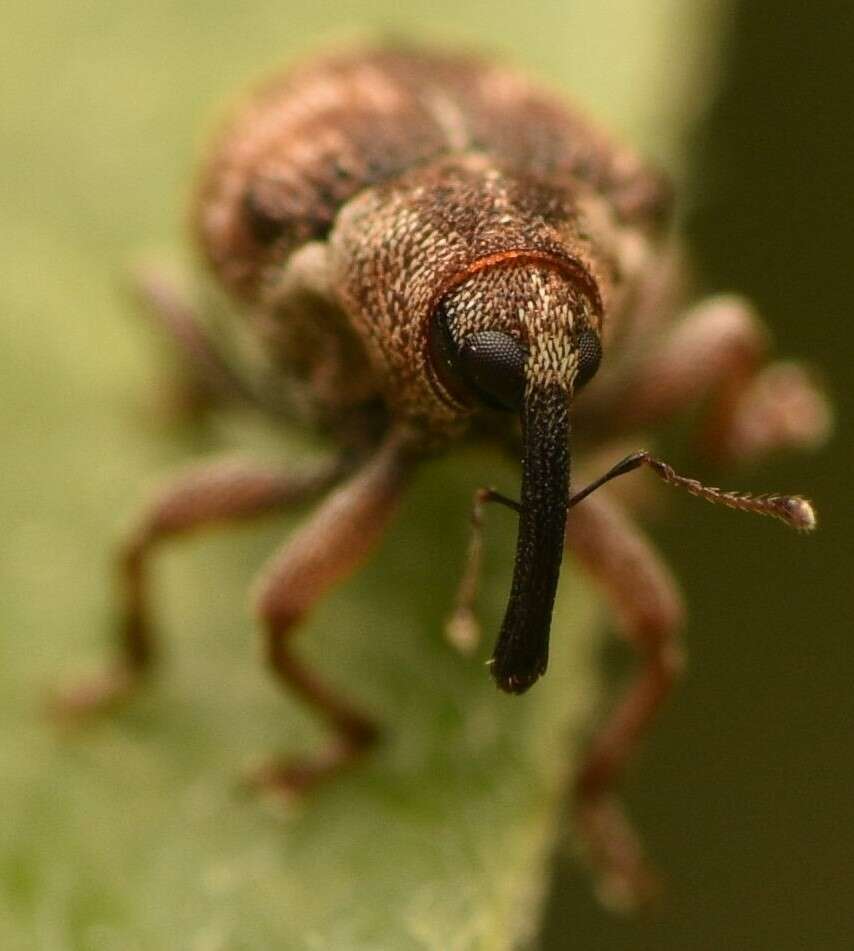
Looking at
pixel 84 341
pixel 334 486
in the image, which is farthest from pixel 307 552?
pixel 84 341

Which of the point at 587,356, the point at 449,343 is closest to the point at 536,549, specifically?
the point at 587,356

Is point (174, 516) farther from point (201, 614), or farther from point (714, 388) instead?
point (714, 388)

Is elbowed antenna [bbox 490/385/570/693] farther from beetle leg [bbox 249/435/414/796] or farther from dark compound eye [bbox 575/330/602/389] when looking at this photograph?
beetle leg [bbox 249/435/414/796]

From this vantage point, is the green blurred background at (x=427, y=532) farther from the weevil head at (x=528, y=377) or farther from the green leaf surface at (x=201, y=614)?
the weevil head at (x=528, y=377)

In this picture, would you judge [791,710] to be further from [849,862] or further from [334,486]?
[334,486]

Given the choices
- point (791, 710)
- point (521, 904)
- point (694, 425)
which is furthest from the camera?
point (791, 710)

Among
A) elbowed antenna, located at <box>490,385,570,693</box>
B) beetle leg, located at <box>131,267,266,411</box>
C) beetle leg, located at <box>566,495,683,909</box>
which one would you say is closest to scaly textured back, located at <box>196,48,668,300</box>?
beetle leg, located at <box>131,267,266,411</box>

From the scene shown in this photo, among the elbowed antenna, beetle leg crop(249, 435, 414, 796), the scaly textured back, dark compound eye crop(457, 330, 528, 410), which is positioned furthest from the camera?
the scaly textured back
